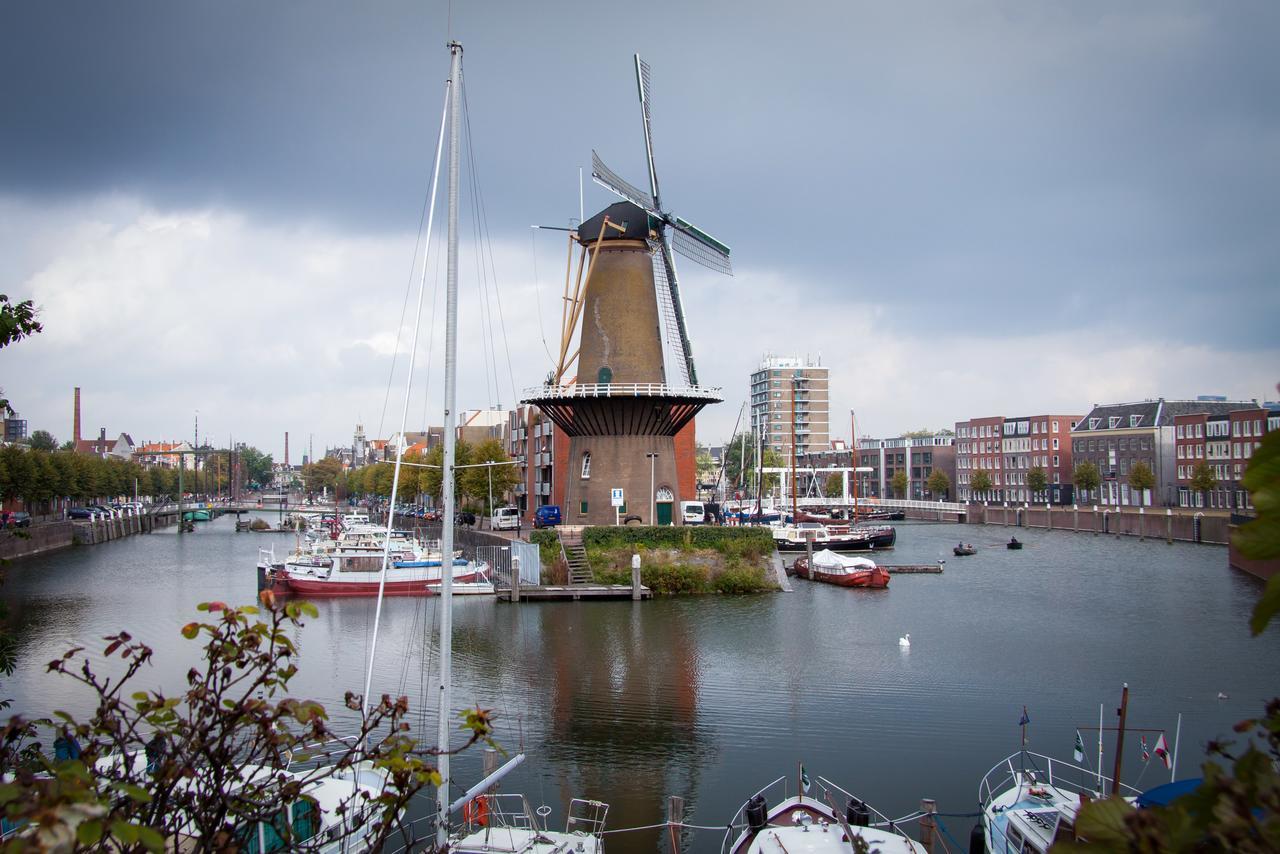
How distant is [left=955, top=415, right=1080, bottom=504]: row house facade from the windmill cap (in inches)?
2854

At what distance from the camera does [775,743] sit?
824 inches

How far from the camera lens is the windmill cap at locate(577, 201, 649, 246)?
4597 centimetres

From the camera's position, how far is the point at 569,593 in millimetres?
41156

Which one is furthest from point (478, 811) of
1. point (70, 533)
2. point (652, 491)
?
point (70, 533)

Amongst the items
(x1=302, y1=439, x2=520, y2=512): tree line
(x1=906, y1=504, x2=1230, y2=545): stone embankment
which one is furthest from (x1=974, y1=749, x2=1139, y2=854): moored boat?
(x1=906, y1=504, x2=1230, y2=545): stone embankment

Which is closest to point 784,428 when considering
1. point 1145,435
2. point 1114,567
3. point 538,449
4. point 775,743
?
point 1145,435

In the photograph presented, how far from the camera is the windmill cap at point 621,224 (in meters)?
46.0

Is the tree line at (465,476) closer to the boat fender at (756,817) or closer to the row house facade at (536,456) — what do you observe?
the row house facade at (536,456)

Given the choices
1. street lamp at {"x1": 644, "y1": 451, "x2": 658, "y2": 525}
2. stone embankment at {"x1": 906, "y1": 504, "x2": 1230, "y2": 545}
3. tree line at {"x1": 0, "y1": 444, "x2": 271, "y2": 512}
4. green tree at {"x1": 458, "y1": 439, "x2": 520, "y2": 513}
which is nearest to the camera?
street lamp at {"x1": 644, "y1": 451, "x2": 658, "y2": 525}

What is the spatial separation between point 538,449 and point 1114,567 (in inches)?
1594

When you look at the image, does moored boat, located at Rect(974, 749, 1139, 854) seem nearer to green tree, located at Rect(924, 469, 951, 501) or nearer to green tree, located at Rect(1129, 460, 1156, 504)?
green tree, located at Rect(1129, 460, 1156, 504)

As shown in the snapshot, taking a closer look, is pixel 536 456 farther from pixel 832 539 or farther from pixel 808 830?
pixel 808 830

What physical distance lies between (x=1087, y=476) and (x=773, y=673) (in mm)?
80830

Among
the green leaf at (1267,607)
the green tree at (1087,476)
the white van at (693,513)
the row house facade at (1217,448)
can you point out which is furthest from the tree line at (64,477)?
the green tree at (1087,476)
